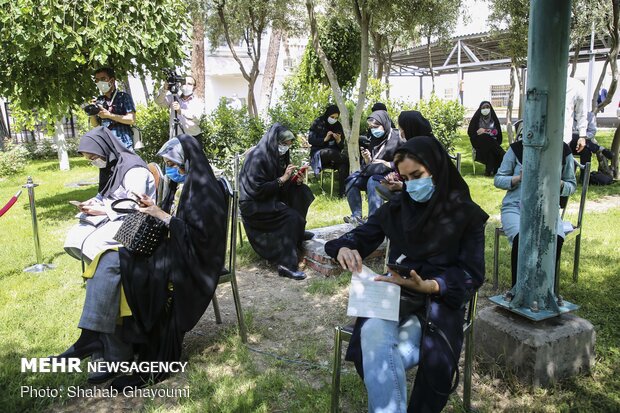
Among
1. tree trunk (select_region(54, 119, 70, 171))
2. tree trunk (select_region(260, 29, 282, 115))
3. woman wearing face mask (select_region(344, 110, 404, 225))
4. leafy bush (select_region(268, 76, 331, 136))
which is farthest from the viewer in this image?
tree trunk (select_region(260, 29, 282, 115))

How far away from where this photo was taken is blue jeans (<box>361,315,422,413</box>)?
2166 millimetres

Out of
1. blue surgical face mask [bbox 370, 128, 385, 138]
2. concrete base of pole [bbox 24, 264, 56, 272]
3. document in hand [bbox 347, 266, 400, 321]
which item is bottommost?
concrete base of pole [bbox 24, 264, 56, 272]

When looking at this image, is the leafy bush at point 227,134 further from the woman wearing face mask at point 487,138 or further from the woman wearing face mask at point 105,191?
the woman wearing face mask at point 487,138

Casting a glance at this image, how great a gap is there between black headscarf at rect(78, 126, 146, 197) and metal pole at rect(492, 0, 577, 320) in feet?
9.53

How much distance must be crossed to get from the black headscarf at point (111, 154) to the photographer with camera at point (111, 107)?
184 cm

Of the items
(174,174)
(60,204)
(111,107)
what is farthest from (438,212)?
(60,204)

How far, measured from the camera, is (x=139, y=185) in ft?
13.0

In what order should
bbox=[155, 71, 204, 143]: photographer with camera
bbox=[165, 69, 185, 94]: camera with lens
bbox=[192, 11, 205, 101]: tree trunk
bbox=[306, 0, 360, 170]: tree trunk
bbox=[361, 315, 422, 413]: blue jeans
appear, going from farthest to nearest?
1. bbox=[192, 11, 205, 101]: tree trunk
2. bbox=[165, 69, 185, 94]: camera with lens
3. bbox=[155, 71, 204, 143]: photographer with camera
4. bbox=[306, 0, 360, 170]: tree trunk
5. bbox=[361, 315, 422, 413]: blue jeans

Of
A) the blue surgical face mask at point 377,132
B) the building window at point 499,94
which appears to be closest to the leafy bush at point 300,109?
the blue surgical face mask at point 377,132

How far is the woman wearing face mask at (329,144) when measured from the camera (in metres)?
7.93

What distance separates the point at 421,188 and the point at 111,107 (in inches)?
189

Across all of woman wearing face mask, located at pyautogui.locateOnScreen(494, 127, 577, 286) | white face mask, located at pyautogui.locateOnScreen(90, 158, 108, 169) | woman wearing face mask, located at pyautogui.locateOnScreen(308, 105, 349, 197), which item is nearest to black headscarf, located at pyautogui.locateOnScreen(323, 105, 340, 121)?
woman wearing face mask, located at pyautogui.locateOnScreen(308, 105, 349, 197)

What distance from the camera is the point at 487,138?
945cm

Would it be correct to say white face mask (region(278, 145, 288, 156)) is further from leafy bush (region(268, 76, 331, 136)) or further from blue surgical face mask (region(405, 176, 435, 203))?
leafy bush (region(268, 76, 331, 136))
